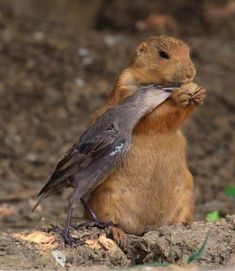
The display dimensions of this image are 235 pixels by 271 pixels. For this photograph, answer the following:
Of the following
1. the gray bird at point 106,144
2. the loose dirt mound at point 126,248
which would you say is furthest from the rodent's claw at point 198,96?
the loose dirt mound at point 126,248

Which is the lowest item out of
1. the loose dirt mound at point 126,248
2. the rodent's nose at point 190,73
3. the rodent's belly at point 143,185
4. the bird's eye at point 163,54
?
the loose dirt mound at point 126,248

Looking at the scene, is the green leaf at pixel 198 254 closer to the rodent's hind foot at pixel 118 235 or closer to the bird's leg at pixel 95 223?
the rodent's hind foot at pixel 118 235

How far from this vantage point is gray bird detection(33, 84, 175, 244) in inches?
252

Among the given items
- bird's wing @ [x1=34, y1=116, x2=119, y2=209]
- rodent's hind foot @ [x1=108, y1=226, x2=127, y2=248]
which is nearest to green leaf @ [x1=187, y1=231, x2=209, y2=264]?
rodent's hind foot @ [x1=108, y1=226, x2=127, y2=248]

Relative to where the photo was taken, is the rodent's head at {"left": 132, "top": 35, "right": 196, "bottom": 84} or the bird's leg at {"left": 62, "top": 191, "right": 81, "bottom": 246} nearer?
the bird's leg at {"left": 62, "top": 191, "right": 81, "bottom": 246}

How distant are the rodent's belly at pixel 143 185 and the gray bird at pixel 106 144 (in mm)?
112

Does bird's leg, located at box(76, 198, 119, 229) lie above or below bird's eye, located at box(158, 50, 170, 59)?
below

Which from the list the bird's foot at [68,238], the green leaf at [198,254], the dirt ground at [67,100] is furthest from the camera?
the dirt ground at [67,100]

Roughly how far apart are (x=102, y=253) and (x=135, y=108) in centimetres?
90

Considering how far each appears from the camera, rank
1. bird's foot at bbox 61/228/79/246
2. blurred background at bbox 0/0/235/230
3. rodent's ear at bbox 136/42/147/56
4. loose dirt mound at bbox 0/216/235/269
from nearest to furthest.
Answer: loose dirt mound at bbox 0/216/235/269, bird's foot at bbox 61/228/79/246, rodent's ear at bbox 136/42/147/56, blurred background at bbox 0/0/235/230

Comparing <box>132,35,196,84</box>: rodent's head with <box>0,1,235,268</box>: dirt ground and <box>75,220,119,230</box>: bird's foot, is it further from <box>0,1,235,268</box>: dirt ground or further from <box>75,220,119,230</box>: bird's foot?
<box>0,1,235,268</box>: dirt ground

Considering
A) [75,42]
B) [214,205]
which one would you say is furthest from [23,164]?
[75,42]

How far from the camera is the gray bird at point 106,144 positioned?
640 cm

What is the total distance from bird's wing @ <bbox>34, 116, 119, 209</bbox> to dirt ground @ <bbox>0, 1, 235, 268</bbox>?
8.52 feet
